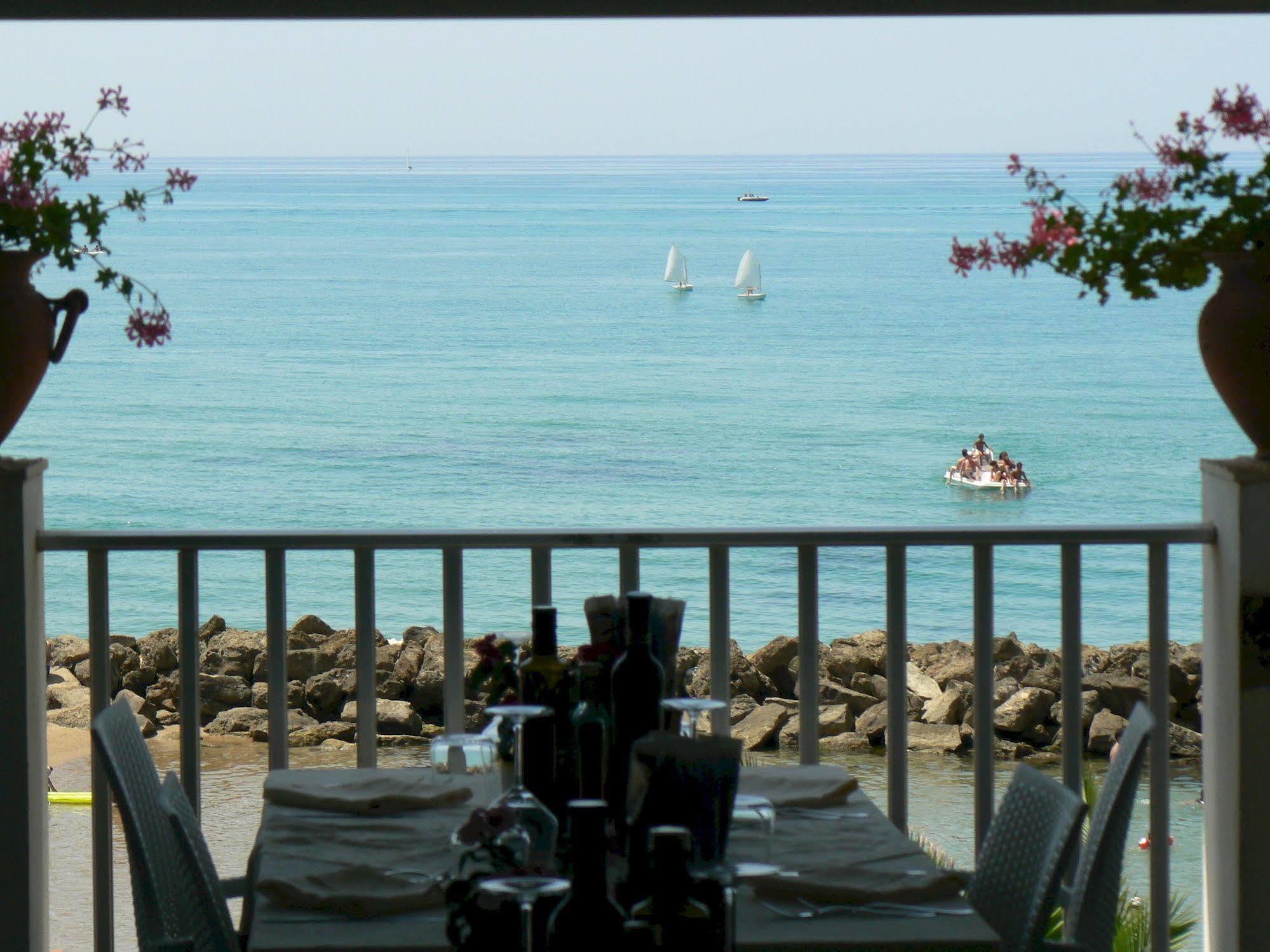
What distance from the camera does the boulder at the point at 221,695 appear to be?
10992 millimetres

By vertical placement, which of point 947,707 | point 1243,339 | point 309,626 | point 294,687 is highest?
point 1243,339

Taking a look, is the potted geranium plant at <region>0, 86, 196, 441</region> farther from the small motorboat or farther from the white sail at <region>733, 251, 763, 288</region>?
the white sail at <region>733, 251, 763, 288</region>

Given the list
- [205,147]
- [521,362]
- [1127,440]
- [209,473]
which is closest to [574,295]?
[521,362]

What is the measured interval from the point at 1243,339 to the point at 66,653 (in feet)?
37.8

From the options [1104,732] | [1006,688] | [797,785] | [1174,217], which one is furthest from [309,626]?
[797,785]

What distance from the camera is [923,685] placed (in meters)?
12.0

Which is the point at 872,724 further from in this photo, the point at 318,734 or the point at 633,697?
the point at 633,697

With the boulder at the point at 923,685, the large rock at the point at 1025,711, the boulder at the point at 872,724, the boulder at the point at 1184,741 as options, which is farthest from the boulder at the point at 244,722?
the boulder at the point at 1184,741

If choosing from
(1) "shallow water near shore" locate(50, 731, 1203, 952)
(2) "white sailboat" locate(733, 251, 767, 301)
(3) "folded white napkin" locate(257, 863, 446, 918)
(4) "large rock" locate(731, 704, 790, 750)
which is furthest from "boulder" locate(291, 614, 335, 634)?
(2) "white sailboat" locate(733, 251, 767, 301)

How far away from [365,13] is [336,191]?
58715 mm

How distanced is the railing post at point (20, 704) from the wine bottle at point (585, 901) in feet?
5.93

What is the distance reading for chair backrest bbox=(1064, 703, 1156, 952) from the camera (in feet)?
5.90

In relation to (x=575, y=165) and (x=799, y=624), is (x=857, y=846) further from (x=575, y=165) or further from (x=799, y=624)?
(x=575, y=165)

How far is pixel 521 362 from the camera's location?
34.5 meters
